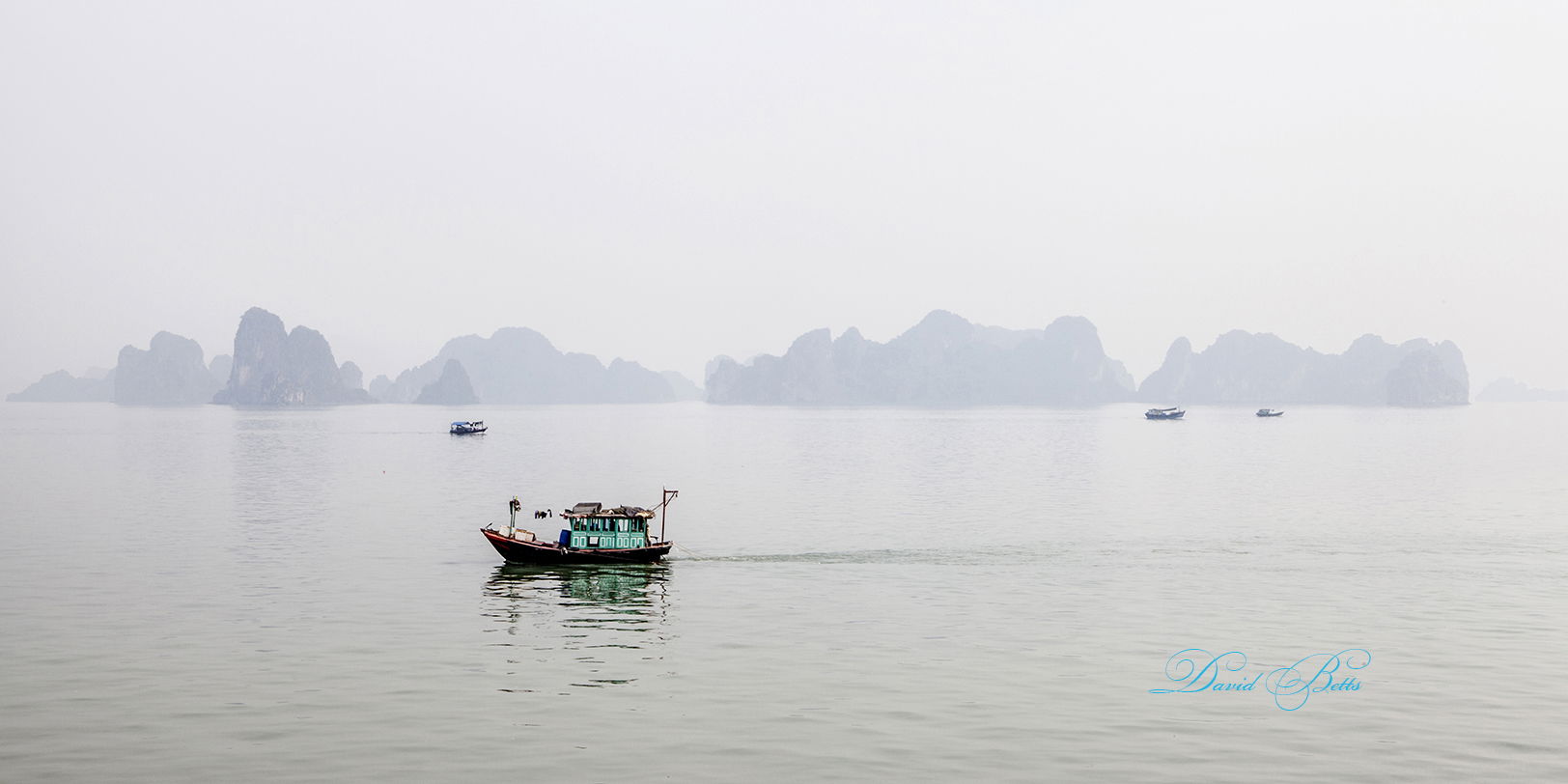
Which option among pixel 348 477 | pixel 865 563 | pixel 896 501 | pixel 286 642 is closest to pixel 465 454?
pixel 348 477

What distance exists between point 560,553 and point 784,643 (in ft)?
69.0

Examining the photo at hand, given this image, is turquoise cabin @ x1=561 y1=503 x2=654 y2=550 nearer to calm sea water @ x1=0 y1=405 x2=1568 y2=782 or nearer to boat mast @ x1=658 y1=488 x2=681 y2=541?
calm sea water @ x1=0 y1=405 x2=1568 y2=782

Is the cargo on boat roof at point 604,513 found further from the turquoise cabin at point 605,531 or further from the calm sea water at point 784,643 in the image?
the calm sea water at point 784,643

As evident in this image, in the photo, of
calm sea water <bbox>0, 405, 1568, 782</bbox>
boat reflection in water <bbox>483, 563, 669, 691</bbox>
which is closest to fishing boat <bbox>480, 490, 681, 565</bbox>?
boat reflection in water <bbox>483, 563, 669, 691</bbox>

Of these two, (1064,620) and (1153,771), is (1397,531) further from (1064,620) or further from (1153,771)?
(1153,771)

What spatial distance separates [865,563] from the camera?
62531mm

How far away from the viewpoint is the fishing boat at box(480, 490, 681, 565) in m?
60.0

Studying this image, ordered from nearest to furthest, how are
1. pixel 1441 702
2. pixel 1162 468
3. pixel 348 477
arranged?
pixel 1441 702
pixel 348 477
pixel 1162 468

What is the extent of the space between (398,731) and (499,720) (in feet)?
8.50

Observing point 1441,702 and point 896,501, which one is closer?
point 1441,702

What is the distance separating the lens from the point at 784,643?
138 ft

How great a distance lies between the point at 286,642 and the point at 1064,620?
94.3 feet

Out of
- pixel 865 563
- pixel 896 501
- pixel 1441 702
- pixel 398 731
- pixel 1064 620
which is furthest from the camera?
pixel 896 501

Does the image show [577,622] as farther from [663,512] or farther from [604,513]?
[663,512]
